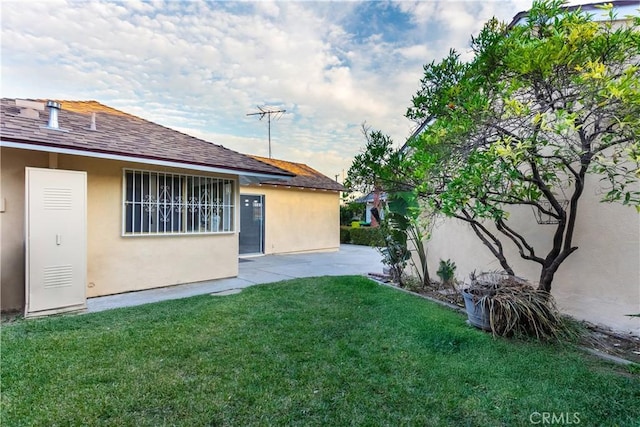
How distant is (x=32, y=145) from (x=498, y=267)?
8.69 m

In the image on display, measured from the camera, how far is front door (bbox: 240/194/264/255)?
43.5 ft

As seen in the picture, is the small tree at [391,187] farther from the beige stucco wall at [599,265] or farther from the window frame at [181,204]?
the window frame at [181,204]

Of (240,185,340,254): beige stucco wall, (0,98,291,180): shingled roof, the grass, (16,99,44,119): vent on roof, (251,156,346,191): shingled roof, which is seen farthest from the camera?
(251,156,346,191): shingled roof

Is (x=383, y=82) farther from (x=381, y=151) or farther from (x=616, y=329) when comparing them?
(x=616, y=329)

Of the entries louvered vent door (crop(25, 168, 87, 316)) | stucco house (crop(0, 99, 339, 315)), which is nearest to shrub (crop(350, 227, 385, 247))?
stucco house (crop(0, 99, 339, 315))

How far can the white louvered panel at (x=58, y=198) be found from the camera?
534cm

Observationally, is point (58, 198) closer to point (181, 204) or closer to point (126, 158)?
point (126, 158)

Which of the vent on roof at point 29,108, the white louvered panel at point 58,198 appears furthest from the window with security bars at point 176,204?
the vent on roof at point 29,108

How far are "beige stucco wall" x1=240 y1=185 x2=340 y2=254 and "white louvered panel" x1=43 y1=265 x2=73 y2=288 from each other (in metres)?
7.91

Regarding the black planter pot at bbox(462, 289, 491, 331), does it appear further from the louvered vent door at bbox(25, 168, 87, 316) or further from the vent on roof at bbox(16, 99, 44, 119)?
the vent on roof at bbox(16, 99, 44, 119)

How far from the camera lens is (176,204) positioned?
7930 mm

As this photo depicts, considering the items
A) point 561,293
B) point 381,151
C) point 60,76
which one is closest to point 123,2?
point 60,76

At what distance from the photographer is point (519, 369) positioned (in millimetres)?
3479

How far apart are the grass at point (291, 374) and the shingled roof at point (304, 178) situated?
32.6 feet
